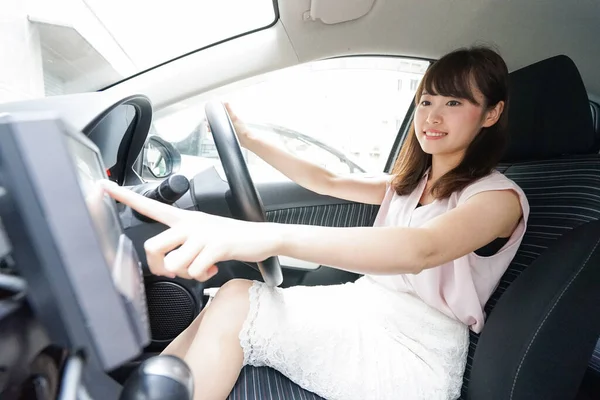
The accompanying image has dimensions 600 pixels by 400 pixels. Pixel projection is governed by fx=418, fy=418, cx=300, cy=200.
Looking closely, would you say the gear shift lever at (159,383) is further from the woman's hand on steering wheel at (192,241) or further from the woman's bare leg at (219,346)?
the woman's bare leg at (219,346)

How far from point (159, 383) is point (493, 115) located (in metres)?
0.95

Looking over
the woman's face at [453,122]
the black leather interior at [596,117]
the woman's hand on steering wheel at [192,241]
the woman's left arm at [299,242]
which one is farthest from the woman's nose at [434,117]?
the woman's hand on steering wheel at [192,241]

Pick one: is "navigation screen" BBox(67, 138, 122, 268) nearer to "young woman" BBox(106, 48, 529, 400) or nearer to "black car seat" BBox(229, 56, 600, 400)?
"young woman" BBox(106, 48, 529, 400)

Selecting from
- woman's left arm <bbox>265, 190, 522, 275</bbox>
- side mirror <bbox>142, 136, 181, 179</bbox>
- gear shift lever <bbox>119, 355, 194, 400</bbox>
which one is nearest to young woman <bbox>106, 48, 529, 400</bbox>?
woman's left arm <bbox>265, 190, 522, 275</bbox>

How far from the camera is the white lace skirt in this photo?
78 cm

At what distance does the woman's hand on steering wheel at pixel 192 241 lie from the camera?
1.29 feet

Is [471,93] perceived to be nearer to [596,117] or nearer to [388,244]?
[596,117]

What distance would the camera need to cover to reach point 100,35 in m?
1.17

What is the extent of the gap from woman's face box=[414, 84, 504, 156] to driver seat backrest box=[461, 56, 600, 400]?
120mm

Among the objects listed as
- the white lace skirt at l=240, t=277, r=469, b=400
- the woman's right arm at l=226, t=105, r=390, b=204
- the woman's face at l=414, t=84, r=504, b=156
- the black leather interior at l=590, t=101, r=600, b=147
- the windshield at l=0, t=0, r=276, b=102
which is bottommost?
the white lace skirt at l=240, t=277, r=469, b=400

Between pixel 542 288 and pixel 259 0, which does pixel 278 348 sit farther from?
pixel 259 0

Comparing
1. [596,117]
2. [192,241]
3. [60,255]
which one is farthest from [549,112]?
[60,255]

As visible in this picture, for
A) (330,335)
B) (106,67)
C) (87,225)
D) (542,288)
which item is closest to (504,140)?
(542,288)

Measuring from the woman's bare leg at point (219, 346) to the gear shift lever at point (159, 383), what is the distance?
1.34ft
